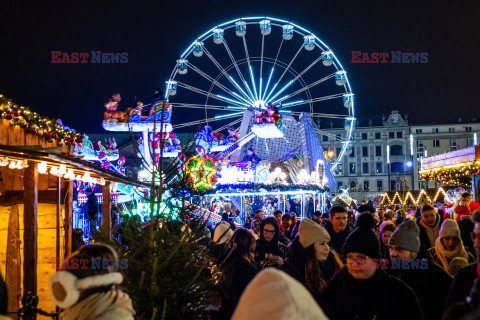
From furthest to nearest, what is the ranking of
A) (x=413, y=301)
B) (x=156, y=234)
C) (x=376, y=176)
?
(x=376, y=176)
(x=156, y=234)
(x=413, y=301)

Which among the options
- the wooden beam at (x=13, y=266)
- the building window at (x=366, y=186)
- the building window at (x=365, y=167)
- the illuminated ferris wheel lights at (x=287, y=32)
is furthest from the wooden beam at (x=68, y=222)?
the building window at (x=365, y=167)

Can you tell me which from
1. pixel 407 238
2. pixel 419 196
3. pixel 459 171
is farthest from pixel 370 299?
pixel 419 196

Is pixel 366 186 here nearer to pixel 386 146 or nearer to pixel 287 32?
pixel 386 146

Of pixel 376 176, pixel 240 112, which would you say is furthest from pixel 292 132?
pixel 376 176

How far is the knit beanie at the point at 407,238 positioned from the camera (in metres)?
3.98

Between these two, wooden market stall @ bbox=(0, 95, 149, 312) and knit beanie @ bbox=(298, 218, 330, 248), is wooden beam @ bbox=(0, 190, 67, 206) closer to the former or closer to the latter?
wooden market stall @ bbox=(0, 95, 149, 312)

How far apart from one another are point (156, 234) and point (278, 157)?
30789 mm

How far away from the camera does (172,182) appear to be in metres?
5.49

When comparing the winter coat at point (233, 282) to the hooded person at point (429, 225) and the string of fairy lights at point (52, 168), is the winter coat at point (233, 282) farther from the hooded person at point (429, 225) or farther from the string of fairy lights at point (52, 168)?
the string of fairy lights at point (52, 168)

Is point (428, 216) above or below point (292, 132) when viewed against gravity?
below

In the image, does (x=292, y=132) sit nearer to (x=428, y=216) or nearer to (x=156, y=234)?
(x=428, y=216)

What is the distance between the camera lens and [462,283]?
2900 millimetres

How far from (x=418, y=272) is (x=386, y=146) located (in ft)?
260

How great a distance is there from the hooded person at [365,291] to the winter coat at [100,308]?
4.63ft
